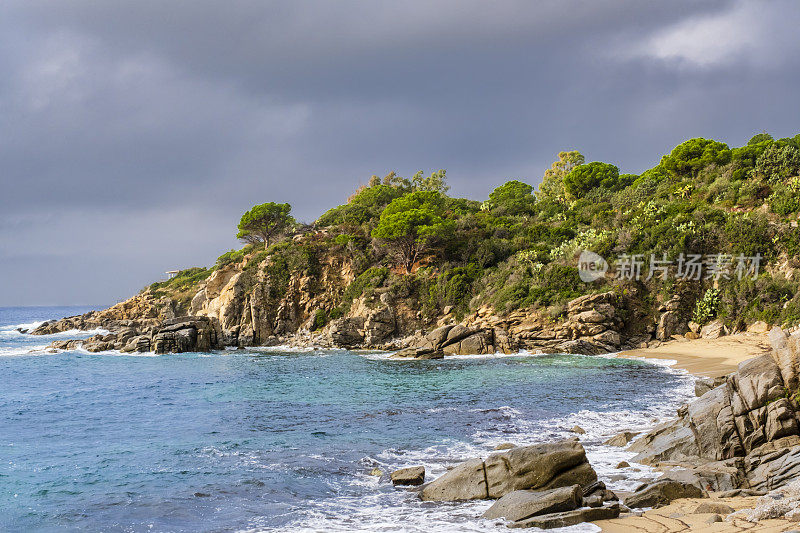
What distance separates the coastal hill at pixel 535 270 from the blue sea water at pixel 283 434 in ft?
28.5

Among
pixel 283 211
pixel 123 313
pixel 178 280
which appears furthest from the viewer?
pixel 178 280

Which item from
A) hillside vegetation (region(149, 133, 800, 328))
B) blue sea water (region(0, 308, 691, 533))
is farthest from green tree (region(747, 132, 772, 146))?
blue sea water (region(0, 308, 691, 533))

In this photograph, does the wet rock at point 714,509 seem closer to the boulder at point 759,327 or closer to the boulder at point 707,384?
the boulder at point 707,384

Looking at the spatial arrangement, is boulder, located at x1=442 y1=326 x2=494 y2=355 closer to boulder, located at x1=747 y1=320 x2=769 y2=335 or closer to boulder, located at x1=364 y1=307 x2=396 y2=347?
boulder, located at x1=364 y1=307 x2=396 y2=347

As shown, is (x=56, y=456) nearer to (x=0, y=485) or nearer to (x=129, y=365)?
(x=0, y=485)

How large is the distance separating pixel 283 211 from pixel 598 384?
54652 mm

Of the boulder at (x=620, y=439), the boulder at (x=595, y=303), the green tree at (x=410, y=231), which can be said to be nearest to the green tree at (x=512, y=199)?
the green tree at (x=410, y=231)

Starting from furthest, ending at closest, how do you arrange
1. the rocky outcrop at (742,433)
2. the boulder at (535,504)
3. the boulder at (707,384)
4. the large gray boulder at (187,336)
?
the large gray boulder at (187,336), the boulder at (707,384), the rocky outcrop at (742,433), the boulder at (535,504)

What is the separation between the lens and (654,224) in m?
46.3

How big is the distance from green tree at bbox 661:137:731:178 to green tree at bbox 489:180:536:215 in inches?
803

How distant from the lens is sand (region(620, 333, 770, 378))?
28.1 m

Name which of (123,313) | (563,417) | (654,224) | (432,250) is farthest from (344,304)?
(123,313)

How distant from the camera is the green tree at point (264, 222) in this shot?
229 ft

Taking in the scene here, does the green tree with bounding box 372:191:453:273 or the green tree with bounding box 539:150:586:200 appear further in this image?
the green tree with bounding box 539:150:586:200
